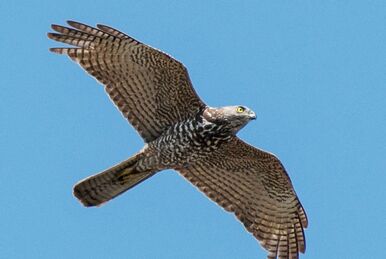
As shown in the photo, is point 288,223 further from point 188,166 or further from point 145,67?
point 145,67

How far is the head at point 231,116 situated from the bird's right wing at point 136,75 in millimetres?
355

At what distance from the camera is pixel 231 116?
1839cm

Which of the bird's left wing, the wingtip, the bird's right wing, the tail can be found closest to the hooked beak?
the bird's right wing

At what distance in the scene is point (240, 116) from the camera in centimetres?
1830

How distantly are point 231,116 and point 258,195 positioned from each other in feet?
7.64

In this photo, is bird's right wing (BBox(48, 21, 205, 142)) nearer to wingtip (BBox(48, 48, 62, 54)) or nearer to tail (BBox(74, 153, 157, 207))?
wingtip (BBox(48, 48, 62, 54))

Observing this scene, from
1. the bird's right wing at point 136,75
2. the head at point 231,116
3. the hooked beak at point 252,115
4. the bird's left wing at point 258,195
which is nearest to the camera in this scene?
the hooked beak at point 252,115

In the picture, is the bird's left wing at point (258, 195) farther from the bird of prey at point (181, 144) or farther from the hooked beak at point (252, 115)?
the hooked beak at point (252, 115)

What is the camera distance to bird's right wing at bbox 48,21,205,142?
18.5 meters

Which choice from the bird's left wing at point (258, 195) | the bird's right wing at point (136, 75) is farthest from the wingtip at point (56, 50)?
the bird's left wing at point (258, 195)

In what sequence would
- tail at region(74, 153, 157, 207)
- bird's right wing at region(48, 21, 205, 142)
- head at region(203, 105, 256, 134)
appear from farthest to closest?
tail at region(74, 153, 157, 207) → bird's right wing at region(48, 21, 205, 142) → head at region(203, 105, 256, 134)

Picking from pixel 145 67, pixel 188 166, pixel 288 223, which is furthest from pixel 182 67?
pixel 288 223

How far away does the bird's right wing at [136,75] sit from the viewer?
18.5 metres

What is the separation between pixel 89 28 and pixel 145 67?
1.13 meters
